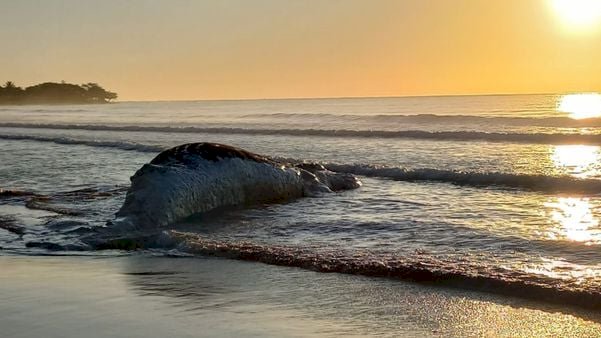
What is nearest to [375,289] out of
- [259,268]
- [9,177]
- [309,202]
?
[259,268]

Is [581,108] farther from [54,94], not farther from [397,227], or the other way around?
[54,94]

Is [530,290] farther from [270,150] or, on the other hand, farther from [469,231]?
[270,150]

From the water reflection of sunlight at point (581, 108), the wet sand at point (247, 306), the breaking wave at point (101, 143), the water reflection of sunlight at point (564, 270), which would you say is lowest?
the breaking wave at point (101, 143)

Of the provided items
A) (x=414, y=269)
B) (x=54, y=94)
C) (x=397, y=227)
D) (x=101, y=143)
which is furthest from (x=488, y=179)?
(x=54, y=94)

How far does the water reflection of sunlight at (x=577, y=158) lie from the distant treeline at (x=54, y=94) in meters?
127

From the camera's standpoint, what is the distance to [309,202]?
9875mm

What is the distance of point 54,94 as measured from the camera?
137125 mm

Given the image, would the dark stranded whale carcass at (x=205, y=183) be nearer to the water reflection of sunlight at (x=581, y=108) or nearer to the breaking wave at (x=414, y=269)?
the breaking wave at (x=414, y=269)

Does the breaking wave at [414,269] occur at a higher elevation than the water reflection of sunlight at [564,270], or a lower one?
lower

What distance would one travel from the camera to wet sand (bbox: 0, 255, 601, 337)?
4301mm

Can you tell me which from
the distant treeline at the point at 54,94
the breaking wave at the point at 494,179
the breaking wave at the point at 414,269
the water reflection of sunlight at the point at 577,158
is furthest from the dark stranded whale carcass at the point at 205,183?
the distant treeline at the point at 54,94

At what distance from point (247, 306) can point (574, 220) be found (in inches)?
177

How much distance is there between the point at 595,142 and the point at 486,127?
7485 millimetres

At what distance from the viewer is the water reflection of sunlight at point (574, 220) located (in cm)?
694
